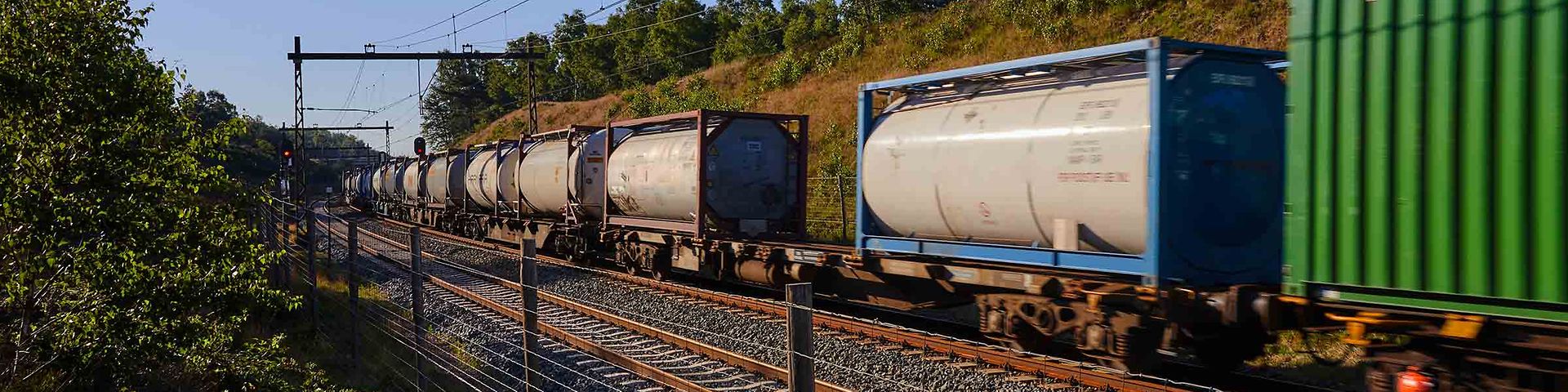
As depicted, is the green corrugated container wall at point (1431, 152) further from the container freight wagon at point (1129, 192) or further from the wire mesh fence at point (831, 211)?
the wire mesh fence at point (831, 211)

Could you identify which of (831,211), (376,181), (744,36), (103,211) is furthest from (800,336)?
(744,36)

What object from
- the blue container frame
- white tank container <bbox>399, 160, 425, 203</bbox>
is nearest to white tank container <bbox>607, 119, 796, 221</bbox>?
the blue container frame

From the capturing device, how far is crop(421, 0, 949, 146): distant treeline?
5406cm

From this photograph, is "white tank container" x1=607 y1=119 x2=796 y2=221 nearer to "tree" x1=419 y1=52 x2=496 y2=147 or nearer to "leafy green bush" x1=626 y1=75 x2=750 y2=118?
"leafy green bush" x1=626 y1=75 x2=750 y2=118

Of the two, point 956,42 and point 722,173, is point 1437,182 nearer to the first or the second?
point 722,173

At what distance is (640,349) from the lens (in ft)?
37.2

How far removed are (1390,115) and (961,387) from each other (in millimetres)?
4421

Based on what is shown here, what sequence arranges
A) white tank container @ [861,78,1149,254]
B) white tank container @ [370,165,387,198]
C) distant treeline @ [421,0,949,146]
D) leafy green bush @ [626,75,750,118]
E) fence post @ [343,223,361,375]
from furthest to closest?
distant treeline @ [421,0,949,146] → white tank container @ [370,165,387,198] → leafy green bush @ [626,75,750,118] → fence post @ [343,223,361,375] → white tank container @ [861,78,1149,254]

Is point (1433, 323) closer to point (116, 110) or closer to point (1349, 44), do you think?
point (1349, 44)

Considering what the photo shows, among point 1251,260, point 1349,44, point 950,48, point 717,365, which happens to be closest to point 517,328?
point 717,365

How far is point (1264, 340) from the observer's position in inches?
344

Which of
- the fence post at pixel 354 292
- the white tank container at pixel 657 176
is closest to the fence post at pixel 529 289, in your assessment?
the fence post at pixel 354 292

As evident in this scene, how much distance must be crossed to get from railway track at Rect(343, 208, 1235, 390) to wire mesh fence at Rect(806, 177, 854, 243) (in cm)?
955

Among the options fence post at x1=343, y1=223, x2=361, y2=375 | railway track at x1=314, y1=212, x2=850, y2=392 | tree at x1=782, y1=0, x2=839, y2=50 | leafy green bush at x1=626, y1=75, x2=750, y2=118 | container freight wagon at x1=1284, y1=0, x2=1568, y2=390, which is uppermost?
tree at x1=782, y1=0, x2=839, y2=50
